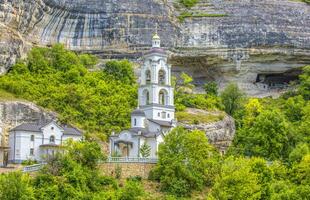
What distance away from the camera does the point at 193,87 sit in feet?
268

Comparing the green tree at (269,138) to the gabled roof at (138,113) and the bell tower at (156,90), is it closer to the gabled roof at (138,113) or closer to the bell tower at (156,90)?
the bell tower at (156,90)

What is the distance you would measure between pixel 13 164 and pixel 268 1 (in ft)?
130

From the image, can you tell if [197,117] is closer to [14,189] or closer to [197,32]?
[197,32]

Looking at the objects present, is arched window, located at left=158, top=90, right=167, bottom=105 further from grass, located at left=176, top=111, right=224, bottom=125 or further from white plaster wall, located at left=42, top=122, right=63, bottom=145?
white plaster wall, located at left=42, top=122, right=63, bottom=145

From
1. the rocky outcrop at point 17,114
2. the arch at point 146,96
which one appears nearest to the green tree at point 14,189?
the rocky outcrop at point 17,114

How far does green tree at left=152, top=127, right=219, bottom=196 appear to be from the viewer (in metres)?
51.0

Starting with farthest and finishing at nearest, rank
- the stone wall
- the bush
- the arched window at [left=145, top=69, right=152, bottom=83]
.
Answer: the arched window at [left=145, top=69, right=152, bottom=83] < the stone wall < the bush

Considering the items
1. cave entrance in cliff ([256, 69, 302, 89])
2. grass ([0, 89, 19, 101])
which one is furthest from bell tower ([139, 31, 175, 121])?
cave entrance in cliff ([256, 69, 302, 89])

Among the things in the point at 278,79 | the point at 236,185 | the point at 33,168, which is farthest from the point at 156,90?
the point at 278,79

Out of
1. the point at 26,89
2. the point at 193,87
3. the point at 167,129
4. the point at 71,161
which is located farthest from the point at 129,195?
the point at 193,87

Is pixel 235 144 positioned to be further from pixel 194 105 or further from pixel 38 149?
pixel 38 149

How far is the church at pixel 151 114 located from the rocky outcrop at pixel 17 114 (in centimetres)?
755

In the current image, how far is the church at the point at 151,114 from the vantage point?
56.3m

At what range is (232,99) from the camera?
78688 mm
